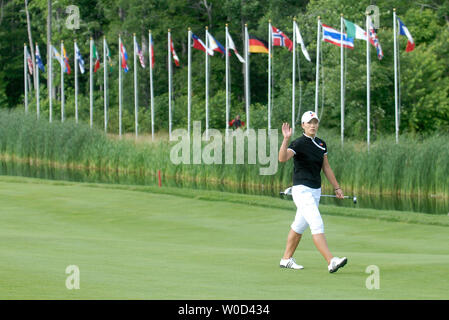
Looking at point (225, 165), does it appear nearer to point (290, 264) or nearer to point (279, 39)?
point (279, 39)

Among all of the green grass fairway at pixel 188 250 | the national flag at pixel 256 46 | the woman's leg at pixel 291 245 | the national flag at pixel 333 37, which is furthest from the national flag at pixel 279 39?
the woman's leg at pixel 291 245

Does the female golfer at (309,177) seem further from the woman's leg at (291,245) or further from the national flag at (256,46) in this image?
the national flag at (256,46)

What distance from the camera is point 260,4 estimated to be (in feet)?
208

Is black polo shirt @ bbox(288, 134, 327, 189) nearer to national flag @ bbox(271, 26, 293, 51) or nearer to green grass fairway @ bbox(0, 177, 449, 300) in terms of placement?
green grass fairway @ bbox(0, 177, 449, 300)

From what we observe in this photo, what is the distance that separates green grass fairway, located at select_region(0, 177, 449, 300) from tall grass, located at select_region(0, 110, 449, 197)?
9118 millimetres

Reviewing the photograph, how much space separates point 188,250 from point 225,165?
70.7 feet

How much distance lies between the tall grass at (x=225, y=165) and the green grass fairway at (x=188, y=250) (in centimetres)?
912

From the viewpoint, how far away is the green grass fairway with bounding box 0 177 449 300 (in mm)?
8430

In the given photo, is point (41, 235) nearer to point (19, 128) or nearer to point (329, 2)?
point (19, 128)

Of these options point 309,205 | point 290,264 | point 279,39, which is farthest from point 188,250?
point 279,39

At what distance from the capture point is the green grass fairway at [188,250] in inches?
332

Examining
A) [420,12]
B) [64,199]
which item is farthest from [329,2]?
[64,199]

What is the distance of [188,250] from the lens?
1252 cm
